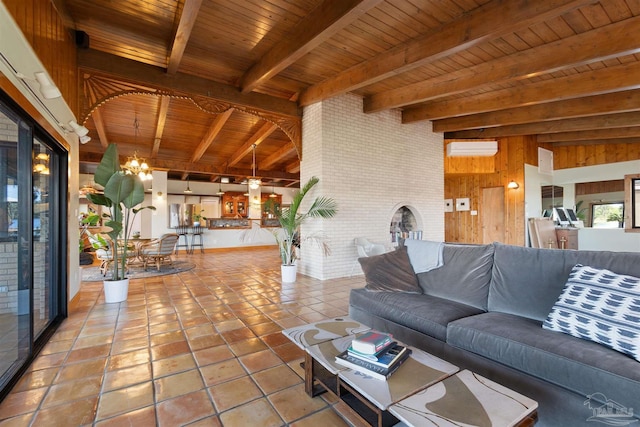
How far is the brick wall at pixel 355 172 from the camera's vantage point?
5.42 m

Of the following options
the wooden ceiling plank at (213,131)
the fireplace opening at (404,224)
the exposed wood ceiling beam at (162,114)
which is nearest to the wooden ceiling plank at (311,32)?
the wooden ceiling plank at (213,131)

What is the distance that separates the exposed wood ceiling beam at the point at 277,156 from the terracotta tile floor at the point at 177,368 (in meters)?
4.77

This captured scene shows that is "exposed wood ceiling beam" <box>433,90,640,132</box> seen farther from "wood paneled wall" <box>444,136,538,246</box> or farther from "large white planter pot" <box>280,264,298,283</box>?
"large white planter pot" <box>280,264,298,283</box>

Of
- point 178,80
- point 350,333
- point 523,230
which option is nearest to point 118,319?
point 350,333

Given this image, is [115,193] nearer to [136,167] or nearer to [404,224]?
[136,167]

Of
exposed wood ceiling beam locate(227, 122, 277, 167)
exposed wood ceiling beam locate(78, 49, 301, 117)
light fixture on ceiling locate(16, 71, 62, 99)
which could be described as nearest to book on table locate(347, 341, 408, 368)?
light fixture on ceiling locate(16, 71, 62, 99)

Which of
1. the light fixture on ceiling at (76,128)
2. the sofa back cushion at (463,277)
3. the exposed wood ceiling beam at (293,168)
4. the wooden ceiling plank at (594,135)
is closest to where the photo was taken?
the sofa back cushion at (463,277)

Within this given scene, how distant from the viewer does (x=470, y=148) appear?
25.3 ft

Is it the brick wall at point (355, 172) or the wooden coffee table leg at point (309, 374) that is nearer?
the wooden coffee table leg at point (309, 374)

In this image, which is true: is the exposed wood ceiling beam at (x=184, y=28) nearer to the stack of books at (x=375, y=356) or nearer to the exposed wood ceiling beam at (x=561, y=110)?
the stack of books at (x=375, y=356)

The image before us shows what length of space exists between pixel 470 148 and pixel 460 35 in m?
5.12

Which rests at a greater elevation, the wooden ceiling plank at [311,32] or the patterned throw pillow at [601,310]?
the wooden ceiling plank at [311,32]

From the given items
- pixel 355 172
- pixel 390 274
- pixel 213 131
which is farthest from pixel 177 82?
pixel 390 274

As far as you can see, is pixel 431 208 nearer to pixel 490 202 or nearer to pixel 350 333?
pixel 490 202
